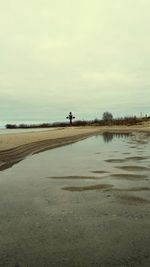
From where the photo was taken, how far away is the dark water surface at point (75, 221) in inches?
210

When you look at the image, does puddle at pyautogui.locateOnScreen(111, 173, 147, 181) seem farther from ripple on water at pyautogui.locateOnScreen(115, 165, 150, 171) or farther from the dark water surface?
ripple on water at pyautogui.locateOnScreen(115, 165, 150, 171)

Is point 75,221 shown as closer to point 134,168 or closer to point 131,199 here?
point 131,199

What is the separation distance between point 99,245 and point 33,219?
6.79 feet

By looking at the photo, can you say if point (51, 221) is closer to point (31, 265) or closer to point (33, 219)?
point (33, 219)

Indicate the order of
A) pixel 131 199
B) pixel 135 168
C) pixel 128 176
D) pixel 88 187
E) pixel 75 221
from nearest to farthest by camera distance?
pixel 75 221 → pixel 131 199 → pixel 88 187 → pixel 128 176 → pixel 135 168

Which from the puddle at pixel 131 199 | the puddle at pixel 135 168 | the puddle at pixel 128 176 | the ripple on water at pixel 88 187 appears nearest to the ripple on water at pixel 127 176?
the puddle at pixel 128 176

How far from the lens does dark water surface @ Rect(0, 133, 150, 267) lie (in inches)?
210

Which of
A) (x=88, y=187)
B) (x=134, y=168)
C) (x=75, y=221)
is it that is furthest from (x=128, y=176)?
(x=75, y=221)

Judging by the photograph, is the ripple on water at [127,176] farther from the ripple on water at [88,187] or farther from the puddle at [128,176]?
the ripple on water at [88,187]

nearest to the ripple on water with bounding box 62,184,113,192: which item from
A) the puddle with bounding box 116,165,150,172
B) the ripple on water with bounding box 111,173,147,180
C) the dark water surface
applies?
the dark water surface

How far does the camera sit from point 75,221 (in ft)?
23.5

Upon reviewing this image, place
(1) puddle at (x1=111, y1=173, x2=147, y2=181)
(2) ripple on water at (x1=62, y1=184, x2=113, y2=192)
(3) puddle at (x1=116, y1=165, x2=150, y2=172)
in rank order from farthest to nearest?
(3) puddle at (x1=116, y1=165, x2=150, y2=172)
(1) puddle at (x1=111, y1=173, x2=147, y2=181)
(2) ripple on water at (x1=62, y1=184, x2=113, y2=192)

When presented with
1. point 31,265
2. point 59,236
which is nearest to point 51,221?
point 59,236

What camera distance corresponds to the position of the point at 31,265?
503 centimetres
